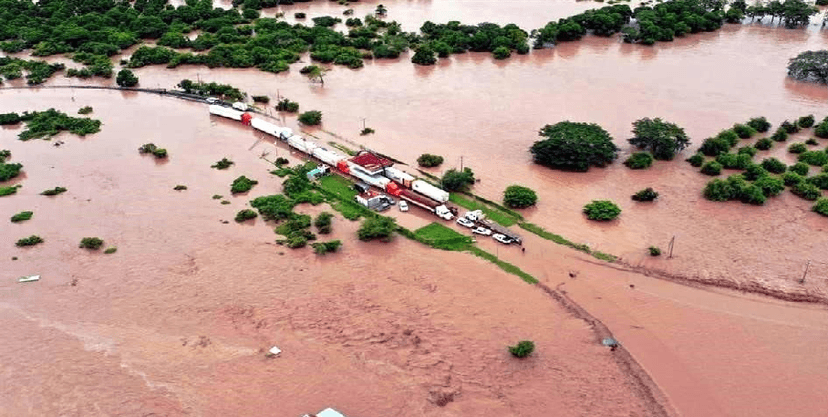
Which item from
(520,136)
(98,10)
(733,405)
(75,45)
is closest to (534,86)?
(520,136)

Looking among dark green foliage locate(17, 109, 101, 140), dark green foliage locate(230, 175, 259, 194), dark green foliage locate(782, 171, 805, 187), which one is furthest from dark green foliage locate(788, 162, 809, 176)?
dark green foliage locate(17, 109, 101, 140)

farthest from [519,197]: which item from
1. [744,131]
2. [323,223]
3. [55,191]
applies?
[55,191]

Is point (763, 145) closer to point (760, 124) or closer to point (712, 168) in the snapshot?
point (760, 124)

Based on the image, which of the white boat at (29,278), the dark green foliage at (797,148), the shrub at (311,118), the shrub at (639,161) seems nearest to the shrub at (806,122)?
the dark green foliage at (797,148)

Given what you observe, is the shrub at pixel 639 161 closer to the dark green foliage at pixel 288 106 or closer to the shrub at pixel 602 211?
the shrub at pixel 602 211

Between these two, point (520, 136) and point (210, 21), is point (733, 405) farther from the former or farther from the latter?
point (210, 21)

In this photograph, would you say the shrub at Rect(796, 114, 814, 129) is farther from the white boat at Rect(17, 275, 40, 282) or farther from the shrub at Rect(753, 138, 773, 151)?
the white boat at Rect(17, 275, 40, 282)
